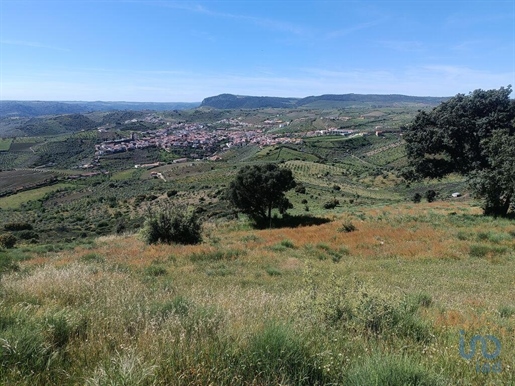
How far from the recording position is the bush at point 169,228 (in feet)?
61.0

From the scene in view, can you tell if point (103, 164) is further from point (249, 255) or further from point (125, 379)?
point (125, 379)

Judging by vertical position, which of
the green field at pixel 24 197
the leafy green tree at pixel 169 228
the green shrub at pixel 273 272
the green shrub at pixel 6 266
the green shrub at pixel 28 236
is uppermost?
the green shrub at pixel 6 266

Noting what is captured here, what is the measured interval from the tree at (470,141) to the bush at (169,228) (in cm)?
1656

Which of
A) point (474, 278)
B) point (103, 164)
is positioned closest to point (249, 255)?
point (474, 278)

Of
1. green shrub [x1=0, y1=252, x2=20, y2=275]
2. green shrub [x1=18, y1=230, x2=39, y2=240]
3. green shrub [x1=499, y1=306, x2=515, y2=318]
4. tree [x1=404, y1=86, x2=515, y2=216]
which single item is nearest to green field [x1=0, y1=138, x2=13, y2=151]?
green shrub [x1=18, y1=230, x2=39, y2=240]

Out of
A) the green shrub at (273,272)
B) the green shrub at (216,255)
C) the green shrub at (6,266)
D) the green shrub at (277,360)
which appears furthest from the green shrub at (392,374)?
the green shrub at (216,255)

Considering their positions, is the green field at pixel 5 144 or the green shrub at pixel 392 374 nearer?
the green shrub at pixel 392 374

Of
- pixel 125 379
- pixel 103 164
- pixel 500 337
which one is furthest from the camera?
pixel 103 164

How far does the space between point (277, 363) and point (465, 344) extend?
2455mm

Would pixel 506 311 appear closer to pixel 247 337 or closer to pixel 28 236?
pixel 247 337

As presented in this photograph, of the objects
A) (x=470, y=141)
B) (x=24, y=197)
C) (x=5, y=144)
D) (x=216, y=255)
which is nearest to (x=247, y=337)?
(x=216, y=255)

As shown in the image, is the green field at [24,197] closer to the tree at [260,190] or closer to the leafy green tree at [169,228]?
the tree at [260,190]

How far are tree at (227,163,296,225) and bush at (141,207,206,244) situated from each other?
9.69 meters

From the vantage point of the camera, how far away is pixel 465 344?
12.5 feet
